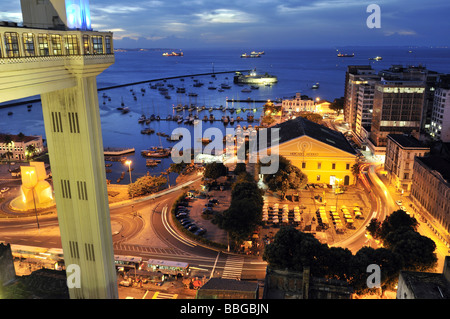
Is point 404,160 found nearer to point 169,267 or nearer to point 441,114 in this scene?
point 441,114

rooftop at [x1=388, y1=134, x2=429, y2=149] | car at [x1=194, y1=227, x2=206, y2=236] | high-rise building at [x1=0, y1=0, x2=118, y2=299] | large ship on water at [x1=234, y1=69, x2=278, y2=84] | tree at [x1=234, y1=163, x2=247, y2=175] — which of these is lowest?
car at [x1=194, y1=227, x2=206, y2=236]

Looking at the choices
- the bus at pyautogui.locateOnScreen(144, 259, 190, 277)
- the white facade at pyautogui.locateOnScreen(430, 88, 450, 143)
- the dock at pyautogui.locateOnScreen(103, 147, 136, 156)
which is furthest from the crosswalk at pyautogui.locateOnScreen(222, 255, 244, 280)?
the white facade at pyautogui.locateOnScreen(430, 88, 450, 143)

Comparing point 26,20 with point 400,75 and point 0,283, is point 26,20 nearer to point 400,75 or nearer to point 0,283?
point 0,283

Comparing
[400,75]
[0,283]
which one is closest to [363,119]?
[400,75]

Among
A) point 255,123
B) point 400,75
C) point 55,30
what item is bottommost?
point 255,123

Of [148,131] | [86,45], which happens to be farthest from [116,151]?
[86,45]

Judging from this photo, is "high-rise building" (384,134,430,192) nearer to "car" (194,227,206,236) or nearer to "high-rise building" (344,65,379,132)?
"car" (194,227,206,236)
